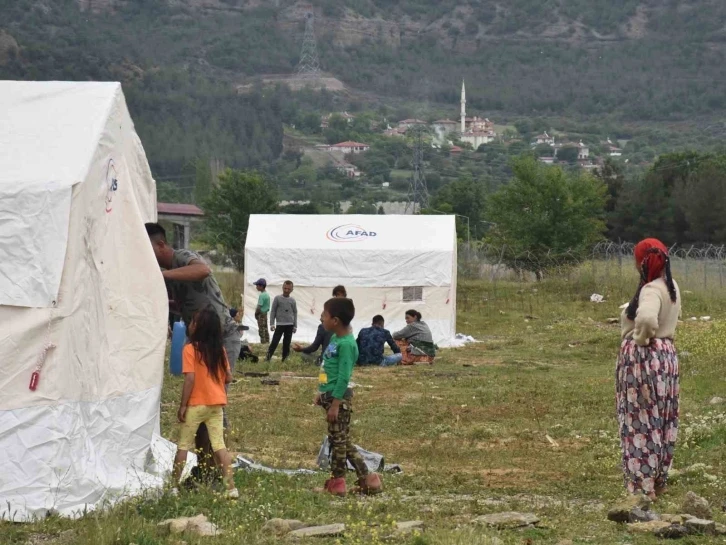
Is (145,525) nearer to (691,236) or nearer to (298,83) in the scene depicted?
(691,236)

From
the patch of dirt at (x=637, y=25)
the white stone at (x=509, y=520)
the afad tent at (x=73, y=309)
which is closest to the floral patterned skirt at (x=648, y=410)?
the white stone at (x=509, y=520)

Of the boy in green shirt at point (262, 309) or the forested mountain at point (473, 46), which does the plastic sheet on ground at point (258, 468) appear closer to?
the boy in green shirt at point (262, 309)

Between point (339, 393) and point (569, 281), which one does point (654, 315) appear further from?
point (569, 281)

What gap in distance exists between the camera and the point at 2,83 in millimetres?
8188

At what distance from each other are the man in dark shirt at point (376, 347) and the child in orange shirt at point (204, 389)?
38.5 feet

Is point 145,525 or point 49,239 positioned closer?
point 145,525

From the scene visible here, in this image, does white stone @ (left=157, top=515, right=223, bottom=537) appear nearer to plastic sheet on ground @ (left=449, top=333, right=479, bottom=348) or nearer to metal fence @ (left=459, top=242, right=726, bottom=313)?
plastic sheet on ground @ (left=449, top=333, right=479, bottom=348)

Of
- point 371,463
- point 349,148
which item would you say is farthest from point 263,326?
point 349,148

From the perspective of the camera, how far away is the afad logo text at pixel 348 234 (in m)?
26.5

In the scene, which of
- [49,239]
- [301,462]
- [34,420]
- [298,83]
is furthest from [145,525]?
[298,83]

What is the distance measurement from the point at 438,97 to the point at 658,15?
3658cm

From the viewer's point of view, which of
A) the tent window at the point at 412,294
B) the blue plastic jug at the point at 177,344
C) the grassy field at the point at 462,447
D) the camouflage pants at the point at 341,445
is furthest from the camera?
the tent window at the point at 412,294

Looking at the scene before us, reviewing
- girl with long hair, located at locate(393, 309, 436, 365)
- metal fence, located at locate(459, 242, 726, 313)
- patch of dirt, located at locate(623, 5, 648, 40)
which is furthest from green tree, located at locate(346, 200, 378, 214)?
patch of dirt, located at locate(623, 5, 648, 40)

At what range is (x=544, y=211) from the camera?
52.2 metres
